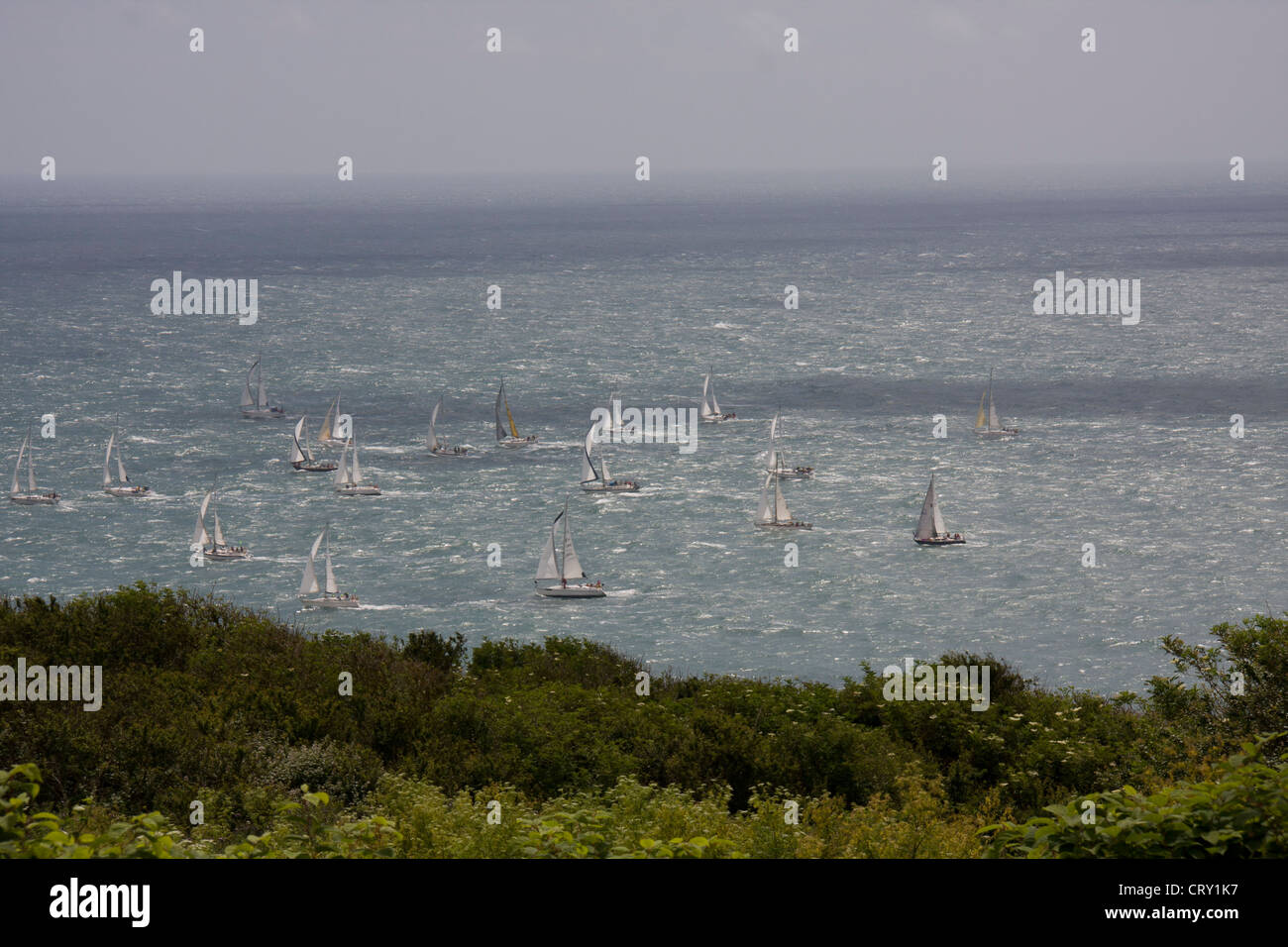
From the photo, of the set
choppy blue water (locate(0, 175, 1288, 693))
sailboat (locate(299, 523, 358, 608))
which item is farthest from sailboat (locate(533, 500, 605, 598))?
sailboat (locate(299, 523, 358, 608))

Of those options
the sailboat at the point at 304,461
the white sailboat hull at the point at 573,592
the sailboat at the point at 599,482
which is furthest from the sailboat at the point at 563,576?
the sailboat at the point at 304,461

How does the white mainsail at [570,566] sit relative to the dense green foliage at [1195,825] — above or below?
below

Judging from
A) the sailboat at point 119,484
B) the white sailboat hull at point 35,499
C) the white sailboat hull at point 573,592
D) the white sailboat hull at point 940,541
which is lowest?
the white sailboat hull at point 573,592


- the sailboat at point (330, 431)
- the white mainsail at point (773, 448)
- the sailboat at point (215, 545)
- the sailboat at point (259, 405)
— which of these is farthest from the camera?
the sailboat at point (259, 405)

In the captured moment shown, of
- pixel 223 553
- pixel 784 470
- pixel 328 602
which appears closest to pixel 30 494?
pixel 223 553

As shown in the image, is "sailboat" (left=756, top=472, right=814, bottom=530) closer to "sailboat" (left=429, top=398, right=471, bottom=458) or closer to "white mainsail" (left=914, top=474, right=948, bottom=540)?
"white mainsail" (left=914, top=474, right=948, bottom=540)

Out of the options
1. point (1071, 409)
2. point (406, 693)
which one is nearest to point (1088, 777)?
point (406, 693)

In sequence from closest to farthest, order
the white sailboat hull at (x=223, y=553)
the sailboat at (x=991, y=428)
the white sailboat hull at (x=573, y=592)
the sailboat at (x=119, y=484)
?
1. the white sailboat hull at (x=573, y=592)
2. the white sailboat hull at (x=223, y=553)
3. the sailboat at (x=119, y=484)
4. the sailboat at (x=991, y=428)

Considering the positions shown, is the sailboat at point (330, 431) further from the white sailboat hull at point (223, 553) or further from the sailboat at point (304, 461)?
the white sailboat hull at point (223, 553)
